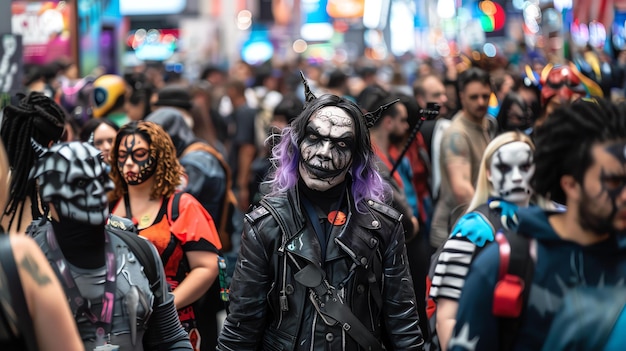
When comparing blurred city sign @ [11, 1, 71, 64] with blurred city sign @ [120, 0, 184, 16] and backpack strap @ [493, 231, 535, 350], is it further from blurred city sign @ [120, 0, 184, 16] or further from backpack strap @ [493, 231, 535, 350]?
blurred city sign @ [120, 0, 184, 16]

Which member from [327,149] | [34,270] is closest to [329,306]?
[327,149]

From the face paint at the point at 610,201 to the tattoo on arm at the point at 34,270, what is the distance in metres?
1.63

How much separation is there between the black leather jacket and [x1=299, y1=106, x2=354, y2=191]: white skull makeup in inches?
5.3

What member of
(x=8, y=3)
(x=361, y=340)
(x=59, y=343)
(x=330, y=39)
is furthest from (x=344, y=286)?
(x=330, y=39)

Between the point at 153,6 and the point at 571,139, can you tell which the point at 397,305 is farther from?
the point at 153,6

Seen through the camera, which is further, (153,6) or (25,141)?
(153,6)

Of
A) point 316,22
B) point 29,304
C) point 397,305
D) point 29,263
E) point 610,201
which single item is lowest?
point 316,22

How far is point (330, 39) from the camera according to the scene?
232ft

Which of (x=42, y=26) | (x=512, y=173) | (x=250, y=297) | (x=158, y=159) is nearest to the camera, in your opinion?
(x=250, y=297)

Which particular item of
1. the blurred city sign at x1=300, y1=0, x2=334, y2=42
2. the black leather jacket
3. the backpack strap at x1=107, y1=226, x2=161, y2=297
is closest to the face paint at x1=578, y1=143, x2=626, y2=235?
the black leather jacket

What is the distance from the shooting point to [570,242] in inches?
130

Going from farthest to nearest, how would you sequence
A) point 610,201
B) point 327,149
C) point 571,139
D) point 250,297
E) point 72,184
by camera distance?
point 327,149
point 250,297
point 72,184
point 571,139
point 610,201

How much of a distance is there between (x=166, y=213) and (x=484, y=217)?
193 cm

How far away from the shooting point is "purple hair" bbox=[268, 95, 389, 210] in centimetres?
482
